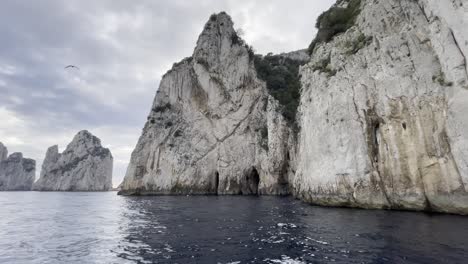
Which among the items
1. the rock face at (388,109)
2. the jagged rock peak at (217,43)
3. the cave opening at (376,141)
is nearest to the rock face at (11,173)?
the jagged rock peak at (217,43)

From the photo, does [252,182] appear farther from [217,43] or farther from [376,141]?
[376,141]

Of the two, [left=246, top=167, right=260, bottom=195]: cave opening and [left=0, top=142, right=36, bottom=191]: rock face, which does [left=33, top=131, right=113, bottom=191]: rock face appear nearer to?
[left=0, top=142, right=36, bottom=191]: rock face

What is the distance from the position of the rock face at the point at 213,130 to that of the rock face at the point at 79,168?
97347mm

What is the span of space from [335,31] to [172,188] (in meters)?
50.0

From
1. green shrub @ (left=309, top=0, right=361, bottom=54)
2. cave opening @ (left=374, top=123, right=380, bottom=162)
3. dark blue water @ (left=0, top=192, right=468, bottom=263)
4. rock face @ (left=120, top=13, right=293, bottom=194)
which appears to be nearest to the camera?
dark blue water @ (left=0, top=192, right=468, bottom=263)

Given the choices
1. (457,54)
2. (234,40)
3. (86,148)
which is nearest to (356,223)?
(457,54)

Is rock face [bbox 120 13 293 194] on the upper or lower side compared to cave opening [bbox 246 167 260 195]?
upper

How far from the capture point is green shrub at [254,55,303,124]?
58.8 meters

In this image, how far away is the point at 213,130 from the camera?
70875 mm

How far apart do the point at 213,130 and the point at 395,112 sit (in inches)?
2009

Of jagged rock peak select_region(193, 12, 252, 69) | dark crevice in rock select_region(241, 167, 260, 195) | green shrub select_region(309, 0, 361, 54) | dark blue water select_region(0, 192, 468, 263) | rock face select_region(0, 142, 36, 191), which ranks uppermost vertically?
jagged rock peak select_region(193, 12, 252, 69)

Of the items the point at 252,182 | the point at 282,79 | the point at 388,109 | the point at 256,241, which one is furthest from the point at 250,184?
the point at 256,241

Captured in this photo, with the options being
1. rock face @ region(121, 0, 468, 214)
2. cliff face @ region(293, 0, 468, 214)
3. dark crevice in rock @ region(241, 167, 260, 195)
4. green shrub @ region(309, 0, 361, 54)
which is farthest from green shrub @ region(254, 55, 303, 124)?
cliff face @ region(293, 0, 468, 214)

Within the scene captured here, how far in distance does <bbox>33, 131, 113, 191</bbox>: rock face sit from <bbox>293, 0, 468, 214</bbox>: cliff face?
156122 mm
